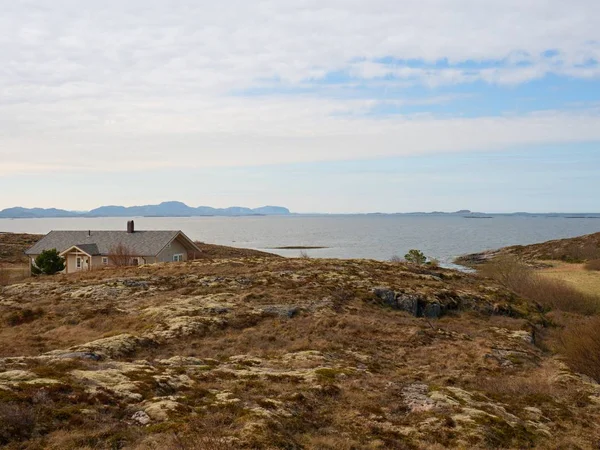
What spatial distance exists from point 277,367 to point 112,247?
1886 inches

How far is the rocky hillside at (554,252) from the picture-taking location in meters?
115

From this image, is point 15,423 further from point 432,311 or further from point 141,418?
point 432,311

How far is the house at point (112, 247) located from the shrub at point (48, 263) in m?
3.78

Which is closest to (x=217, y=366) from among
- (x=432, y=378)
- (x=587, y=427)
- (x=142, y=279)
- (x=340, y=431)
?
(x=340, y=431)

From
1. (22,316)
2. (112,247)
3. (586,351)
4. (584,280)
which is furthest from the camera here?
(584,280)

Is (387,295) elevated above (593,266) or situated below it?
above

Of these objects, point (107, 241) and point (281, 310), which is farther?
point (107, 241)

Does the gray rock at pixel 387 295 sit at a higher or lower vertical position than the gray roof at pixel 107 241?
lower

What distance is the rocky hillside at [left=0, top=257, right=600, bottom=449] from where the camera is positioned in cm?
1260

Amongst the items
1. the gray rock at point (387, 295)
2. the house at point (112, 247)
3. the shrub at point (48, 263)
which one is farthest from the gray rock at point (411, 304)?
the shrub at point (48, 263)

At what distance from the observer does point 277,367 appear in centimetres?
2056

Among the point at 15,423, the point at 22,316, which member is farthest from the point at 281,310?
the point at 15,423

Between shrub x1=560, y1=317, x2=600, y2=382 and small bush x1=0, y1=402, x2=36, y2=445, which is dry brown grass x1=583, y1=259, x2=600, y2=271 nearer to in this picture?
shrub x1=560, y1=317, x2=600, y2=382

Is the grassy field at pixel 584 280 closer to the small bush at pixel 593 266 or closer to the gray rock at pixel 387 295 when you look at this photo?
the small bush at pixel 593 266
